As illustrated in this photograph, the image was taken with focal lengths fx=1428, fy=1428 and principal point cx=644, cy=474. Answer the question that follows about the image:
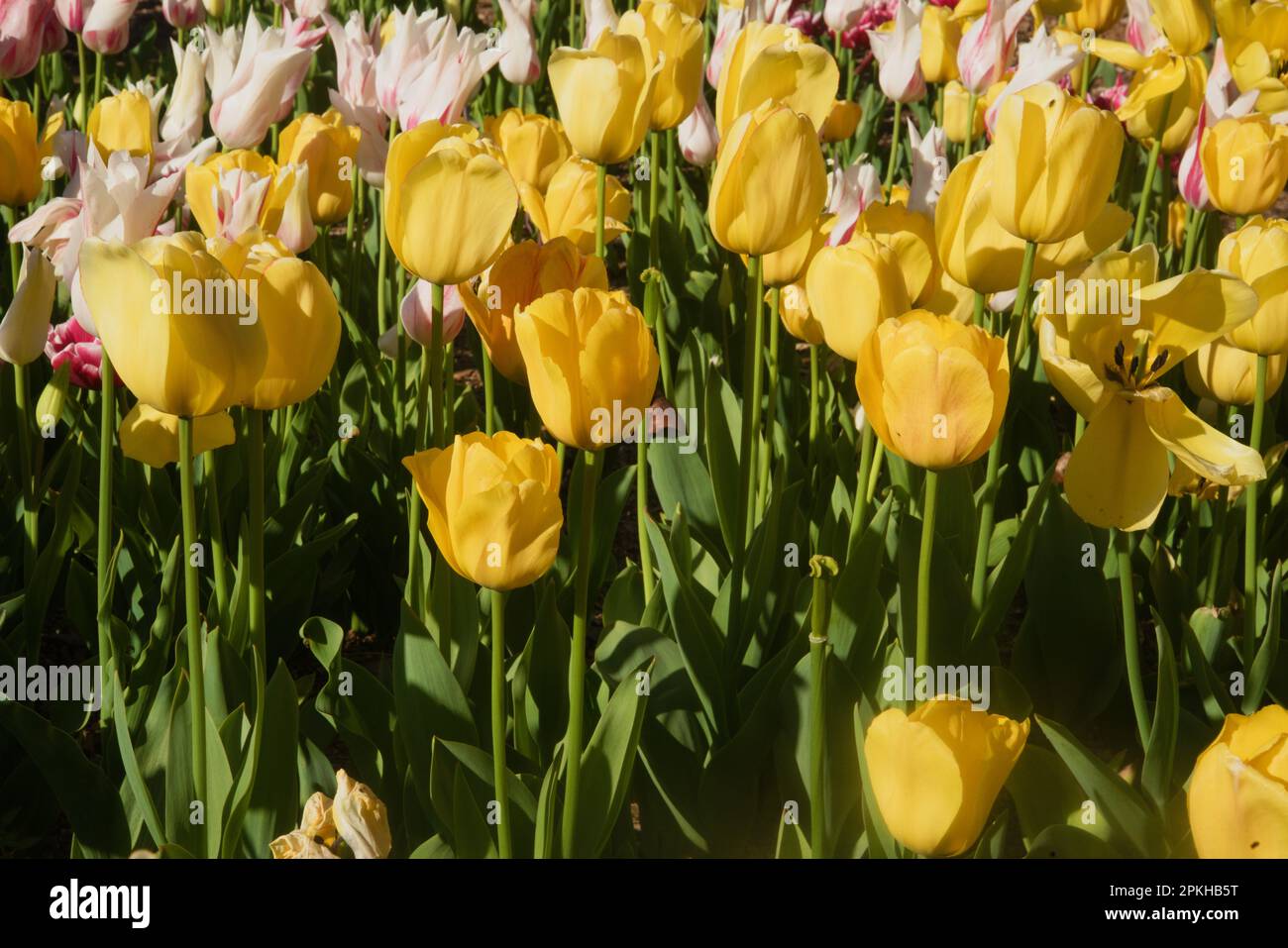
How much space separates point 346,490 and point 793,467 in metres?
0.78

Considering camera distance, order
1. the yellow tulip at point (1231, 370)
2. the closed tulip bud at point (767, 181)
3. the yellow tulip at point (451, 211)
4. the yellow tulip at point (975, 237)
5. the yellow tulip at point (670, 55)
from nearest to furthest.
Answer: the yellow tulip at point (451, 211), the closed tulip bud at point (767, 181), the yellow tulip at point (975, 237), the yellow tulip at point (1231, 370), the yellow tulip at point (670, 55)

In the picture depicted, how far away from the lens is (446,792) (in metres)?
1.51

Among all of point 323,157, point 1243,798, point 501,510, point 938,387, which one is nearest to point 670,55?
point 323,157

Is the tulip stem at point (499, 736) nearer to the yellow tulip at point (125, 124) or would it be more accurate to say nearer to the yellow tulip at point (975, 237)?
the yellow tulip at point (975, 237)

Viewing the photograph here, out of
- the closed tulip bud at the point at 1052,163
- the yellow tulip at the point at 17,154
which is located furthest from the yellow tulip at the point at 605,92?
the yellow tulip at the point at 17,154

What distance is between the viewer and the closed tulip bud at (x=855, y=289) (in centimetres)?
158

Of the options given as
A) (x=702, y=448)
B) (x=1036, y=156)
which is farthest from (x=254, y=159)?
(x=1036, y=156)

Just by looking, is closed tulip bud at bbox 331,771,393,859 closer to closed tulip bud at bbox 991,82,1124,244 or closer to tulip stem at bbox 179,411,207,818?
tulip stem at bbox 179,411,207,818

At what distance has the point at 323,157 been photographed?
91.1 inches

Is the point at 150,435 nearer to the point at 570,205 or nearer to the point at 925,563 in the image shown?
the point at 570,205

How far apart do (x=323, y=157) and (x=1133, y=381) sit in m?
1.40

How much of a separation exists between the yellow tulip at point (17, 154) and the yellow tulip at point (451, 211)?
0.91 m
